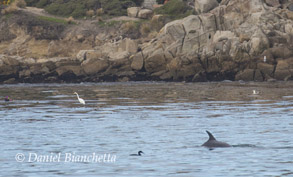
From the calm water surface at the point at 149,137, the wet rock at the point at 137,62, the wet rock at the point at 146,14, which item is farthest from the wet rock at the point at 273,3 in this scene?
the calm water surface at the point at 149,137

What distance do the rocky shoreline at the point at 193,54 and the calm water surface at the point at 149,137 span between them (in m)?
26.2

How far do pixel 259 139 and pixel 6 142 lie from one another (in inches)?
335

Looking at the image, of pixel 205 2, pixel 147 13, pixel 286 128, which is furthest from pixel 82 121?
pixel 147 13

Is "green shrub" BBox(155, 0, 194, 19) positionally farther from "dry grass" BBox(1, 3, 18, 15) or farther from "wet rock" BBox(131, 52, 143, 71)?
"dry grass" BBox(1, 3, 18, 15)

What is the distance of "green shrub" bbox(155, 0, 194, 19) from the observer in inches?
3460

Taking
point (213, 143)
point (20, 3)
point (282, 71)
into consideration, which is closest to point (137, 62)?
point (282, 71)

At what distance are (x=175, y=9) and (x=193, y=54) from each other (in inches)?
880

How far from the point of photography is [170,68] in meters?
67.8

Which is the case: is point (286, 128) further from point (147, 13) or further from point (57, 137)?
point (147, 13)

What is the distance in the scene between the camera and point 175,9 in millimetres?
88625

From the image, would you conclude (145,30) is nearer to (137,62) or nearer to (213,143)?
(137,62)

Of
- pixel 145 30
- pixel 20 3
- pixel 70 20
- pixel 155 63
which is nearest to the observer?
pixel 155 63

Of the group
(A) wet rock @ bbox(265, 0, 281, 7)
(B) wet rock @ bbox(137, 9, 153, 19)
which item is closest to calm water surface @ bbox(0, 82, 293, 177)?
(A) wet rock @ bbox(265, 0, 281, 7)

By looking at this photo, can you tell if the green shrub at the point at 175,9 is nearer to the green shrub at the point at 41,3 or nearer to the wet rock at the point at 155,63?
the wet rock at the point at 155,63
